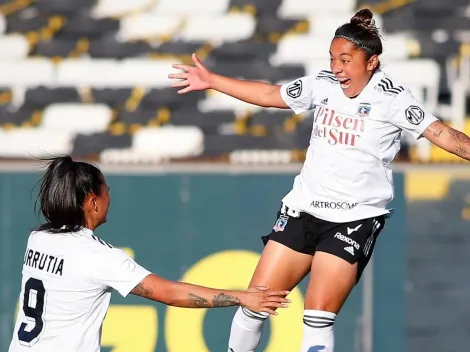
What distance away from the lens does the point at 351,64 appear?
448 centimetres

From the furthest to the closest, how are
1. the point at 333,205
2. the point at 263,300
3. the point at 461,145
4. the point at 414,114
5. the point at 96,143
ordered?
the point at 96,143 → the point at 333,205 → the point at 414,114 → the point at 461,145 → the point at 263,300

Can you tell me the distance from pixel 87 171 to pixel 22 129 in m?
4.91

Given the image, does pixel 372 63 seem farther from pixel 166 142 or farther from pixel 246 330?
pixel 166 142

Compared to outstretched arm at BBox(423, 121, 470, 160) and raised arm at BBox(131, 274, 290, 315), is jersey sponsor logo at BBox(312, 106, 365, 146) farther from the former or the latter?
raised arm at BBox(131, 274, 290, 315)

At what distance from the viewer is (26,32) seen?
9664 millimetres

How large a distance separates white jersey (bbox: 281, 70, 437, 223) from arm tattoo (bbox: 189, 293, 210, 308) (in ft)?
3.41

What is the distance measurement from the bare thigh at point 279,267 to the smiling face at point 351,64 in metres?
A: 0.81

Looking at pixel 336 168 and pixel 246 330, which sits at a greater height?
pixel 336 168

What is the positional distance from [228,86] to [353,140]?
668 millimetres

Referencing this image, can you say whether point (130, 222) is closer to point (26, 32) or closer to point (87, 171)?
point (87, 171)

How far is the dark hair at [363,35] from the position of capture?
4461 mm

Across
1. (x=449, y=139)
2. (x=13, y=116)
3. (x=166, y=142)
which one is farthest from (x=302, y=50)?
(x=449, y=139)

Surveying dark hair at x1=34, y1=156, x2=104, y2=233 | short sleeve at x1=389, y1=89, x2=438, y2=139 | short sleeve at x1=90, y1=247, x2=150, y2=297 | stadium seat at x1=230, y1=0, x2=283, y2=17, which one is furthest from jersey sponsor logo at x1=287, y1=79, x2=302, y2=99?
stadium seat at x1=230, y1=0, x2=283, y2=17

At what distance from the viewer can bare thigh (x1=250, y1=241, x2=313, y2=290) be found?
15.5ft
